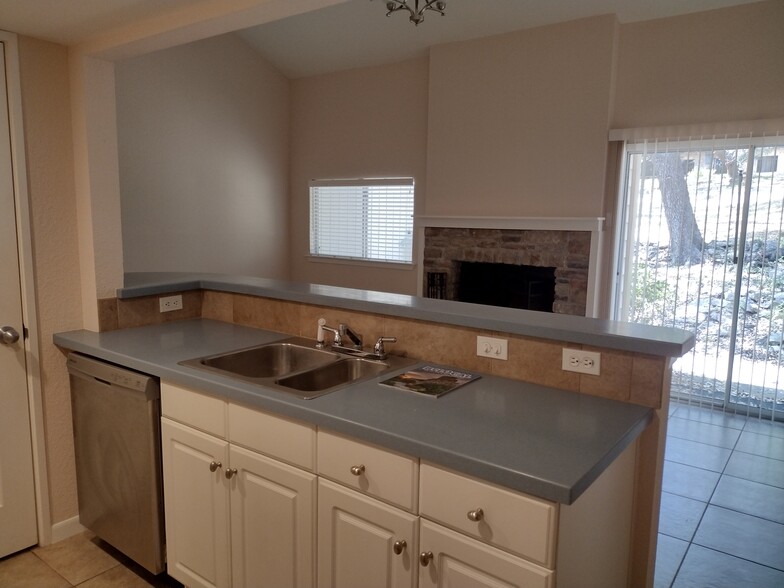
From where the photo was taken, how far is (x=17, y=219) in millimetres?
2342

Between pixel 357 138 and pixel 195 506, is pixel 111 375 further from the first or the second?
pixel 357 138

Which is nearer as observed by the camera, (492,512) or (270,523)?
(492,512)

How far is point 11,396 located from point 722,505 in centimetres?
351

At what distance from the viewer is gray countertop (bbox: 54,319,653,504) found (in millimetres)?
1324

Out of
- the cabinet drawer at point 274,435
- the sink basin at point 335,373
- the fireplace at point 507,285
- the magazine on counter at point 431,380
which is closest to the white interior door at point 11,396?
the cabinet drawer at point 274,435

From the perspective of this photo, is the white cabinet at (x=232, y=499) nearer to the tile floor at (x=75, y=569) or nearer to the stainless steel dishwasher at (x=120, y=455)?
the stainless steel dishwasher at (x=120, y=455)

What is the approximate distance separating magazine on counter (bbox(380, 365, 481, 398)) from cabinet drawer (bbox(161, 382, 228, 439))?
58 centimetres

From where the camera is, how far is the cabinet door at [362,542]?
1518mm

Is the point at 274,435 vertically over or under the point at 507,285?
under

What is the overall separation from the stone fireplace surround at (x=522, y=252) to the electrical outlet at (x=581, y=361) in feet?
10.8

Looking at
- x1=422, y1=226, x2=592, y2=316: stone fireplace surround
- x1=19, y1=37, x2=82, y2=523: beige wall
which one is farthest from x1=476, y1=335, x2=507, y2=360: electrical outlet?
x1=422, y1=226, x2=592, y2=316: stone fireplace surround

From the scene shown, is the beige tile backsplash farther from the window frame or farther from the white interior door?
the window frame

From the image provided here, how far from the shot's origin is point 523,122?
5.21 meters

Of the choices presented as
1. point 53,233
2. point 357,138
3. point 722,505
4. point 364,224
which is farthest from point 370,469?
point 357,138
